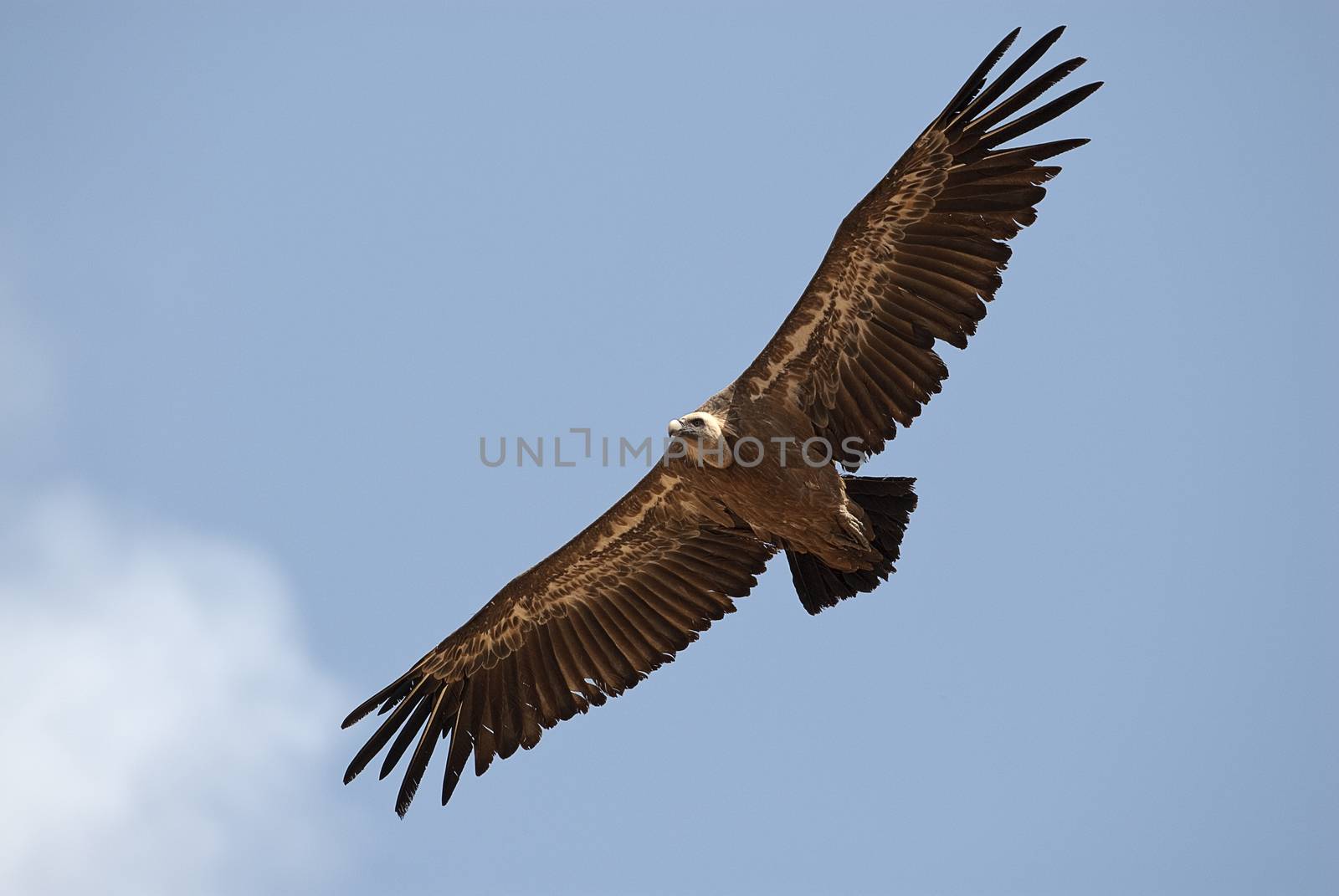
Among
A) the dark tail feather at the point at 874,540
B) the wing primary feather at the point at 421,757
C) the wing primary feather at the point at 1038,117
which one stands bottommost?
the dark tail feather at the point at 874,540

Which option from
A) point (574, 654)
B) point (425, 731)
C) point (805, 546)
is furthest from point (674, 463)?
point (425, 731)

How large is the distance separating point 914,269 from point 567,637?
14.1 ft

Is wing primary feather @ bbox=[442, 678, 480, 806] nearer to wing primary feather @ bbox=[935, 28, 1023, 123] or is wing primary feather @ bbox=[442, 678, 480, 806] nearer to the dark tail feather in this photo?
the dark tail feather

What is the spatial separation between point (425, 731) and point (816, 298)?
4.90 metres

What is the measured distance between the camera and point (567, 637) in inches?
539

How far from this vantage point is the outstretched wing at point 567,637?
13.4 m

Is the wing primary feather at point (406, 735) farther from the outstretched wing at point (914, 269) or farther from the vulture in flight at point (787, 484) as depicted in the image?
the outstretched wing at point (914, 269)

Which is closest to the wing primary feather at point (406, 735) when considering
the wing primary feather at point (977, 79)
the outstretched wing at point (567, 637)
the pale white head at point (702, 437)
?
the outstretched wing at point (567, 637)

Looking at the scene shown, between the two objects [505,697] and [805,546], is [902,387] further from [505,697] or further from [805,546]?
[505,697]

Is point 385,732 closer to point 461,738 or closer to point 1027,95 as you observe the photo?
point 461,738

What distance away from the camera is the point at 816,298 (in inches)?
487

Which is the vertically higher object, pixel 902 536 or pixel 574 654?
pixel 574 654

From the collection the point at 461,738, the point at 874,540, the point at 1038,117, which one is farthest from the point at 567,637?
the point at 1038,117

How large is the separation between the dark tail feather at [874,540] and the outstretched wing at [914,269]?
35cm
